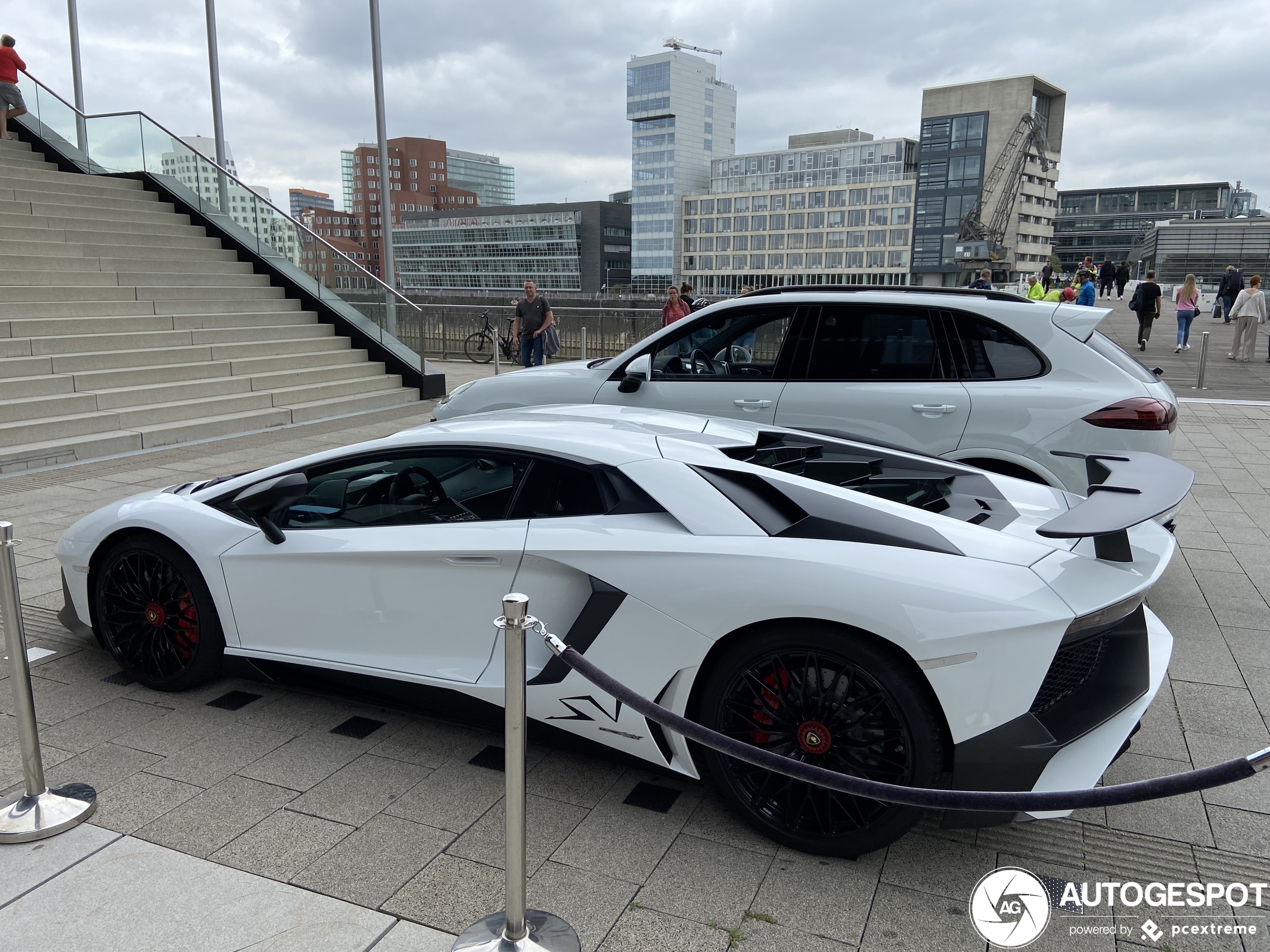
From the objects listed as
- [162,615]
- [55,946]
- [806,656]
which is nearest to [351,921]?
[55,946]

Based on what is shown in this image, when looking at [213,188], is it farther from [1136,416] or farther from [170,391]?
[1136,416]

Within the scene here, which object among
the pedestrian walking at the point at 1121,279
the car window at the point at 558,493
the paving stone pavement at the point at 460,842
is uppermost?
the pedestrian walking at the point at 1121,279

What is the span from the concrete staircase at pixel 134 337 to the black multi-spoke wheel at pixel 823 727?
889 centimetres

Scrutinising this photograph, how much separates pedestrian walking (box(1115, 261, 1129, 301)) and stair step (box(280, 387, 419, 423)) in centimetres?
4092

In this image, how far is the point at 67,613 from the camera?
4.28m

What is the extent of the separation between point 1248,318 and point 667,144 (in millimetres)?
135205

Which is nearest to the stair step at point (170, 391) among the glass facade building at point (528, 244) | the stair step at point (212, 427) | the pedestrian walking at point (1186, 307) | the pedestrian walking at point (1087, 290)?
the stair step at point (212, 427)

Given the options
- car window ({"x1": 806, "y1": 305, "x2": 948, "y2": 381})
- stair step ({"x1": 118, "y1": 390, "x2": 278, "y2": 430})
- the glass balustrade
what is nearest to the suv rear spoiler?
car window ({"x1": 806, "y1": 305, "x2": 948, "y2": 381})

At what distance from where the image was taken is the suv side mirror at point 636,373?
661 centimetres

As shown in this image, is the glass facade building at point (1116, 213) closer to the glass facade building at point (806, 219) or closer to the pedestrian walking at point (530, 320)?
the glass facade building at point (806, 219)

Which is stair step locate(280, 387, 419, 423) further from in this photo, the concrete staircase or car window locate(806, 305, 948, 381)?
car window locate(806, 305, 948, 381)

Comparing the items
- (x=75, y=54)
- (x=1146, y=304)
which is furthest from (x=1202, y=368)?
(x=75, y=54)

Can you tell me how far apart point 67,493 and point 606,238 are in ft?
445

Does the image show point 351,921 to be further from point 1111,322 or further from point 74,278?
point 1111,322
